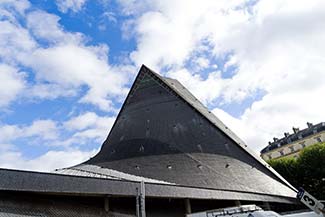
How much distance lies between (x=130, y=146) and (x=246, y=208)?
11.9 meters

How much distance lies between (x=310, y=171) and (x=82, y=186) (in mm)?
23110

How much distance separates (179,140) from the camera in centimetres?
2217

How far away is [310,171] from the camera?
91.1 feet

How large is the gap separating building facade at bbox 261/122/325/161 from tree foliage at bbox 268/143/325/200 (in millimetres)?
19367

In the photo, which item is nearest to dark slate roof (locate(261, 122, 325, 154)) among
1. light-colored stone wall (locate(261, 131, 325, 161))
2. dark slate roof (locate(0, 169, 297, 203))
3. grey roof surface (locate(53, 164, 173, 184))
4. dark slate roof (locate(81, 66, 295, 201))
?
light-colored stone wall (locate(261, 131, 325, 161))

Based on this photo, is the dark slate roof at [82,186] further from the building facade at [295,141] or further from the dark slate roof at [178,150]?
the building facade at [295,141]

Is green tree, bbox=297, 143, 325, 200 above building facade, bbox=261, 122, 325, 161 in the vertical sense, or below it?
below

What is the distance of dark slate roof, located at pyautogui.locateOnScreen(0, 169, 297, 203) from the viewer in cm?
1097

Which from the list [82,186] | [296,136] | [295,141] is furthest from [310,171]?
[296,136]

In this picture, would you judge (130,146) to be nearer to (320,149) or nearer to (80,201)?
(80,201)

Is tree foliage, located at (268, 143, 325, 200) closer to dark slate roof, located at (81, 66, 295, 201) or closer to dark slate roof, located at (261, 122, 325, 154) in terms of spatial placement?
dark slate roof, located at (81, 66, 295, 201)

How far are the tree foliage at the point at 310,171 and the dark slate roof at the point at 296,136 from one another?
20464mm

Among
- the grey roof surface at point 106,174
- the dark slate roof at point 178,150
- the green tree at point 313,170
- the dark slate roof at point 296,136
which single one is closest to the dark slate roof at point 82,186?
the grey roof surface at point 106,174

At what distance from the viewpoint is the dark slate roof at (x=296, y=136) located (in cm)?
4728
